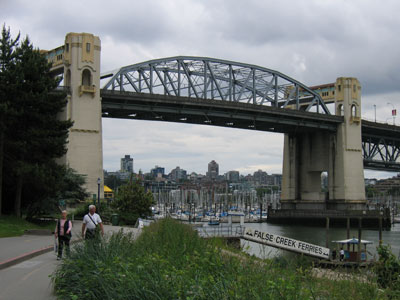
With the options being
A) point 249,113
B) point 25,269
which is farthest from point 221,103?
point 25,269

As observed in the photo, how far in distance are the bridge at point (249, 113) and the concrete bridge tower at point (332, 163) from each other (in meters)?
0.15

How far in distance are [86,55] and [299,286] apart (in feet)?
176

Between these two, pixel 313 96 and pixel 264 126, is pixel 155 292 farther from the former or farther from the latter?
pixel 313 96

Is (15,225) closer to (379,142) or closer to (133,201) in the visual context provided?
(133,201)

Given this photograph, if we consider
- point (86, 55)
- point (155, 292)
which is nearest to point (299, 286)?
point (155, 292)

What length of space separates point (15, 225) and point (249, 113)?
48.0m

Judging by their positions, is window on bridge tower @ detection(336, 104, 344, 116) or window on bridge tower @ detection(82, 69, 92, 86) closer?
window on bridge tower @ detection(82, 69, 92, 86)

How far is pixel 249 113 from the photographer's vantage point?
76.9m

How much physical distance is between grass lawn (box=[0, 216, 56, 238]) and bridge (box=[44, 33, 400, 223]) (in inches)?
801

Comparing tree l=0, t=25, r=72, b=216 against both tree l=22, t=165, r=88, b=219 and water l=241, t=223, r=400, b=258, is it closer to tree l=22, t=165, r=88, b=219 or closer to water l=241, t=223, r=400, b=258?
tree l=22, t=165, r=88, b=219

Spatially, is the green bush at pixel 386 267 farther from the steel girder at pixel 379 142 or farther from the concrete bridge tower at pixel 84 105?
the steel girder at pixel 379 142

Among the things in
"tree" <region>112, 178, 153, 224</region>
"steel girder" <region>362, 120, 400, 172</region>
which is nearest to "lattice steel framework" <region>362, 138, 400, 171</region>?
"steel girder" <region>362, 120, 400, 172</region>

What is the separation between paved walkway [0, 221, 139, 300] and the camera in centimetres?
1278

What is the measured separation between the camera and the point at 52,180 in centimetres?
3631
